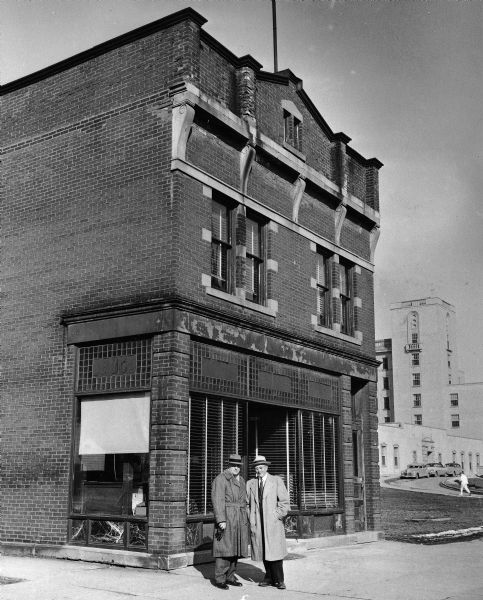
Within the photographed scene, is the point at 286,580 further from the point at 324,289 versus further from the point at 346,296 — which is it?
the point at 346,296

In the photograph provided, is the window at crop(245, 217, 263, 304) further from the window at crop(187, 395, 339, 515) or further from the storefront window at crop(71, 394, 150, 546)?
the storefront window at crop(71, 394, 150, 546)

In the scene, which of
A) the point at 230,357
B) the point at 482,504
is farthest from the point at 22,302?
the point at 482,504

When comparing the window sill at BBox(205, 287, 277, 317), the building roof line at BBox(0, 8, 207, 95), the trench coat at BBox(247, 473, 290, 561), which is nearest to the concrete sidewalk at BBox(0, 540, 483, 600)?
the trench coat at BBox(247, 473, 290, 561)

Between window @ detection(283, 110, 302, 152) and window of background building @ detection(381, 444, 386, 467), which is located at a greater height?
window @ detection(283, 110, 302, 152)

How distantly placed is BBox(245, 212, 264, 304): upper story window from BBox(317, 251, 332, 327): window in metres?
2.65

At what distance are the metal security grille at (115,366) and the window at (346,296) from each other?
765 centimetres

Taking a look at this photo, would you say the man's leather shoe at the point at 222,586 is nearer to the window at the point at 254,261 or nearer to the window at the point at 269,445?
the window at the point at 269,445

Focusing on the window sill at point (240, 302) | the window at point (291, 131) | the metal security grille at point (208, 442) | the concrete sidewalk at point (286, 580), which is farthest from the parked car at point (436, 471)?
the metal security grille at point (208, 442)

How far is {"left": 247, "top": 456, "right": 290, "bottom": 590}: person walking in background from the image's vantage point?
36.8 feet

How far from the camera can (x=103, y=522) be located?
44.0ft

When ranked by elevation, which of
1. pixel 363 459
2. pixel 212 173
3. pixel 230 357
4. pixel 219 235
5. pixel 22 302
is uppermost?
pixel 212 173

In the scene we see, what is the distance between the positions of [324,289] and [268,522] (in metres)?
8.87

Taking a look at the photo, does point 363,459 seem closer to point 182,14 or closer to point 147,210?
point 147,210

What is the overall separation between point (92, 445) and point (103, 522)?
53.7 inches
